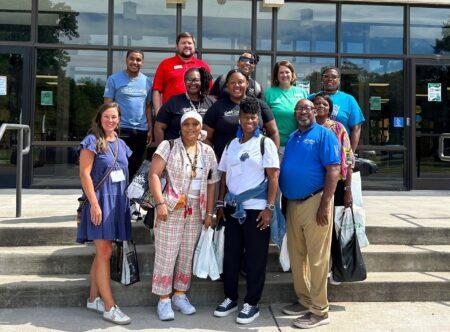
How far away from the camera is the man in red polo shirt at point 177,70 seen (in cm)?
471

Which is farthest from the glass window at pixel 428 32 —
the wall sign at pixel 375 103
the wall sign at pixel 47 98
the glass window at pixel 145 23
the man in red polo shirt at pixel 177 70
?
the wall sign at pixel 47 98

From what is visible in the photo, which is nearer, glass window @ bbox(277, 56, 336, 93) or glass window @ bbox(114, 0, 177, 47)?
glass window @ bbox(114, 0, 177, 47)

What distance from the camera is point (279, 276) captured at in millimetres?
4477

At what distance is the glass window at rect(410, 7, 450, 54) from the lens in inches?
360

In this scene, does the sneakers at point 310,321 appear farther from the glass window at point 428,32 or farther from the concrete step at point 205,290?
the glass window at point 428,32

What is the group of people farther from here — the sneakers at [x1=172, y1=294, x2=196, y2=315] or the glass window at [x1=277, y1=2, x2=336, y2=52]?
the glass window at [x1=277, y1=2, x2=336, y2=52]

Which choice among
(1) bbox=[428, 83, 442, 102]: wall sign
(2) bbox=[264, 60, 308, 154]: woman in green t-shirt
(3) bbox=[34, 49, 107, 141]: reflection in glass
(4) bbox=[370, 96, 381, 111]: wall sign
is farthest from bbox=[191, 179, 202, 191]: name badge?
Result: (1) bbox=[428, 83, 442, 102]: wall sign

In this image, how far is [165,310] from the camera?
381cm

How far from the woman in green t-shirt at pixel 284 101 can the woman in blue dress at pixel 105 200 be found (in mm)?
1491

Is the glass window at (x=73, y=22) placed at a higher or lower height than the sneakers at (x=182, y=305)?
higher

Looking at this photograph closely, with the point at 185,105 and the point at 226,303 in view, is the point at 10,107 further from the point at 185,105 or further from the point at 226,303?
the point at 226,303

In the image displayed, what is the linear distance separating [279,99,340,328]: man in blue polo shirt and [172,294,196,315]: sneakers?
0.88 m

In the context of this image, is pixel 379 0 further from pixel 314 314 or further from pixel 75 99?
pixel 314 314

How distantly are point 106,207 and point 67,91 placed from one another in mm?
5496
